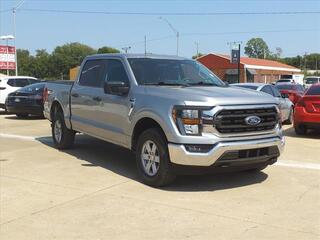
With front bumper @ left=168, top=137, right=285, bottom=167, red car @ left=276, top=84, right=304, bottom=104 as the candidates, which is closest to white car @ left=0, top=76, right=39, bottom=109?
red car @ left=276, top=84, right=304, bottom=104

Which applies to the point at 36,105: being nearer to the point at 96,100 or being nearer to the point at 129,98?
the point at 96,100

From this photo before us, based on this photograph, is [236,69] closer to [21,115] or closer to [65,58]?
[21,115]

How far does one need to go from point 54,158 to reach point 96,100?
159cm

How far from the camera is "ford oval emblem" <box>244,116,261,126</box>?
670 centimetres

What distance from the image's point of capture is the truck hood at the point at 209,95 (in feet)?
21.4

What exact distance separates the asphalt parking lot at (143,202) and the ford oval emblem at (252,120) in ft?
2.99

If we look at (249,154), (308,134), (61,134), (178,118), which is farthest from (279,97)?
(178,118)

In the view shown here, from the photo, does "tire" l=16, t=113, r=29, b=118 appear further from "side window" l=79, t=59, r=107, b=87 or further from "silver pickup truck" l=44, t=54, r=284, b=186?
"silver pickup truck" l=44, t=54, r=284, b=186

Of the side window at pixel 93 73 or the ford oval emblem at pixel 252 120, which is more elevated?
the side window at pixel 93 73

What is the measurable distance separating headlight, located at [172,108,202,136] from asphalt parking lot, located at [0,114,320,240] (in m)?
0.84

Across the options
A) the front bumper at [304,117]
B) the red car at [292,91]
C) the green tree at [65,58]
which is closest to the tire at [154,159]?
the front bumper at [304,117]

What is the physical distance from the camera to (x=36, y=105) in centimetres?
1820

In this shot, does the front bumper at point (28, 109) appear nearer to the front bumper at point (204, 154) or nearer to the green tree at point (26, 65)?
the front bumper at point (204, 154)

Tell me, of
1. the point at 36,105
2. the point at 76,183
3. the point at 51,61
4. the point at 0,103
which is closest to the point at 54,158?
the point at 76,183
